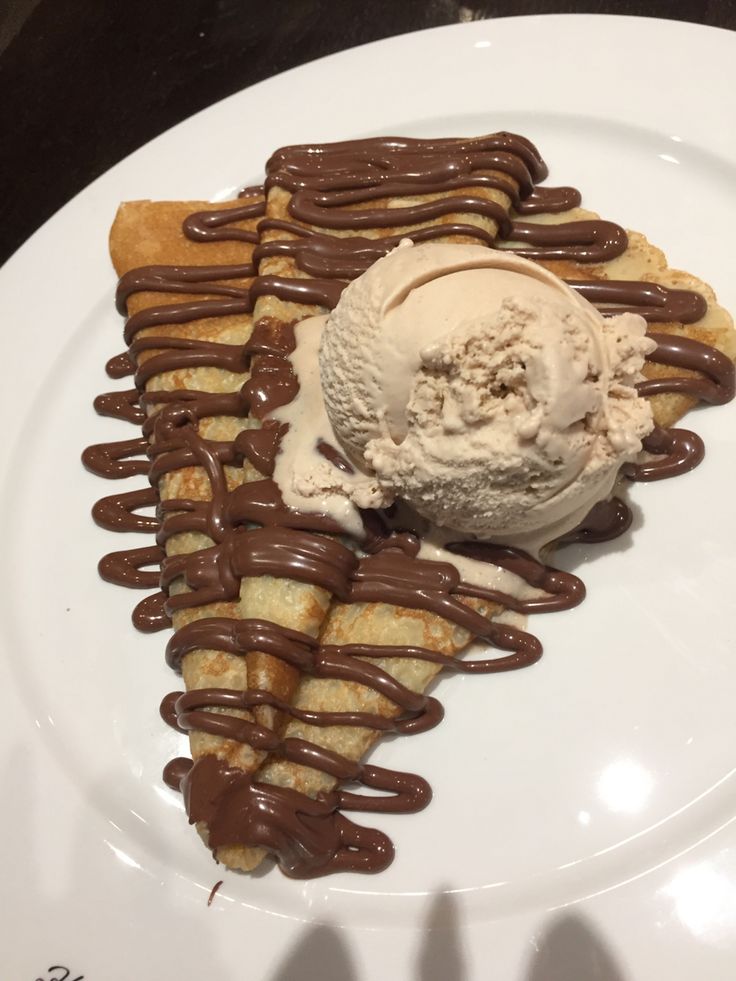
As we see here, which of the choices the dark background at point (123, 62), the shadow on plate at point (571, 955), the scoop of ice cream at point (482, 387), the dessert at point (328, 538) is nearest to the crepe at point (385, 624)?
the dessert at point (328, 538)

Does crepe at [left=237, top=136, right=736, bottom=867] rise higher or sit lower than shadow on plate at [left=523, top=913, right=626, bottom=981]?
higher

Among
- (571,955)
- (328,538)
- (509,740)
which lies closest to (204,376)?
(328,538)

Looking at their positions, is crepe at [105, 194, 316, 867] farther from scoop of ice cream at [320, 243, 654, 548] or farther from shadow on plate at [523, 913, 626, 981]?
shadow on plate at [523, 913, 626, 981]

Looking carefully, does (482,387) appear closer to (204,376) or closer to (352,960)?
(204,376)

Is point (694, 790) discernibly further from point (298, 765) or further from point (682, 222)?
point (682, 222)

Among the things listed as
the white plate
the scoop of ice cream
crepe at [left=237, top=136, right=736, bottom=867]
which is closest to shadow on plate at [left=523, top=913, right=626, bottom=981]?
the white plate

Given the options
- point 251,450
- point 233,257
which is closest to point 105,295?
point 233,257
